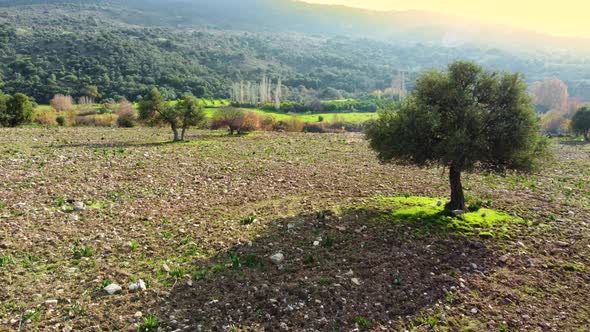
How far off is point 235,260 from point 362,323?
4756 millimetres

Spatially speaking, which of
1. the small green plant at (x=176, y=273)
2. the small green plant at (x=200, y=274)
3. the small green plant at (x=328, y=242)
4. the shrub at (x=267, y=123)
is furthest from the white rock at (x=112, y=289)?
the shrub at (x=267, y=123)

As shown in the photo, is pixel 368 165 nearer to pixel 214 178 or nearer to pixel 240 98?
pixel 214 178

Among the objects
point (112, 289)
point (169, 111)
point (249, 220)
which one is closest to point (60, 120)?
point (169, 111)

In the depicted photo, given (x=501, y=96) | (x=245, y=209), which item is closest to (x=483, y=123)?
(x=501, y=96)

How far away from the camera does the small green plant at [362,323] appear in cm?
959

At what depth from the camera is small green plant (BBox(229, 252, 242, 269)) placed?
488 inches

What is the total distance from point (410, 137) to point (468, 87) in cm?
354

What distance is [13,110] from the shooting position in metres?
60.8

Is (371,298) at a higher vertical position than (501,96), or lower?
lower

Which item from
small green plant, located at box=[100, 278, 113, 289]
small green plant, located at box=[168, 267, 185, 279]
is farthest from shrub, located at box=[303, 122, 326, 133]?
small green plant, located at box=[100, 278, 113, 289]

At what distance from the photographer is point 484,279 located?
12.2 metres

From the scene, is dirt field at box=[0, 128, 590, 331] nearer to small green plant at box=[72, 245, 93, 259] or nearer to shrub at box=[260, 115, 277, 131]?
small green plant at box=[72, 245, 93, 259]

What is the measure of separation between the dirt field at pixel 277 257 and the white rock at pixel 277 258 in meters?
0.07

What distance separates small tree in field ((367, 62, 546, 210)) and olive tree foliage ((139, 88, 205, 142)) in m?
32.0
